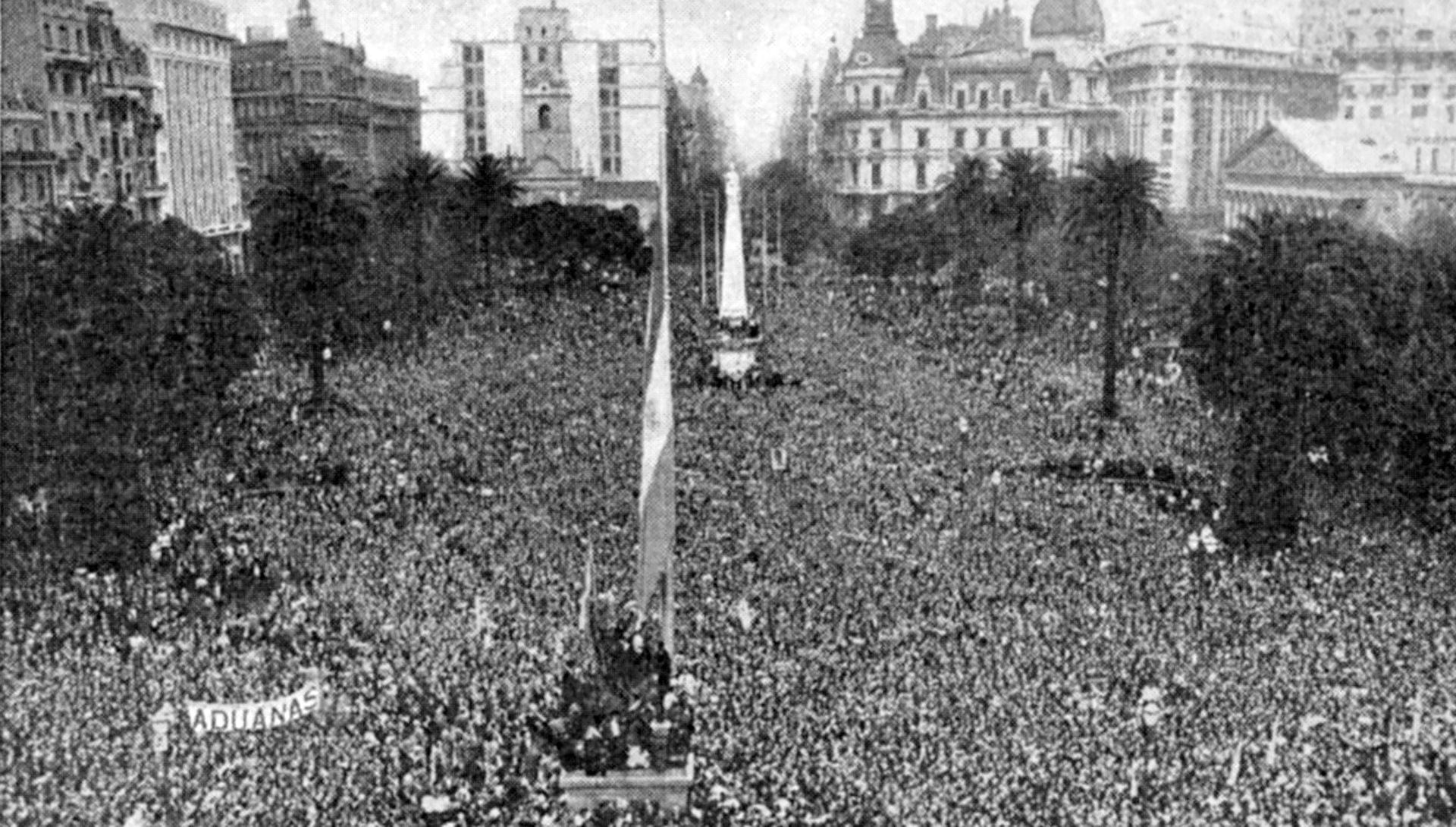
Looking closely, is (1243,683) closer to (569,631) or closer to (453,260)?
(569,631)

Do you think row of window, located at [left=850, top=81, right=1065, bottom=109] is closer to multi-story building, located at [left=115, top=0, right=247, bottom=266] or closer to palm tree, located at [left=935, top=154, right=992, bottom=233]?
palm tree, located at [left=935, top=154, right=992, bottom=233]

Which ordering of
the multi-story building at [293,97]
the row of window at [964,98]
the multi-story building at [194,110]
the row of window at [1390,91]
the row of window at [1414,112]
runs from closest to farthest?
the multi-story building at [194,110]
the row of window at [1390,91]
the row of window at [1414,112]
the multi-story building at [293,97]
the row of window at [964,98]

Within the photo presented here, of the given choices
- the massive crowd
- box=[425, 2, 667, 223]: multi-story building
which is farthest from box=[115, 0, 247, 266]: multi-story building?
the massive crowd

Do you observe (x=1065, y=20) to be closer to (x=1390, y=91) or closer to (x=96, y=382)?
(x=1390, y=91)

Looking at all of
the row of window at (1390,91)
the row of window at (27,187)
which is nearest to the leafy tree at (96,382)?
the row of window at (27,187)

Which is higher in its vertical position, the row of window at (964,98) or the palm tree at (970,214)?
the row of window at (964,98)

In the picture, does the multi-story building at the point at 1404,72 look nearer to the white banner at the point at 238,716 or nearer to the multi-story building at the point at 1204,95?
the multi-story building at the point at 1204,95
